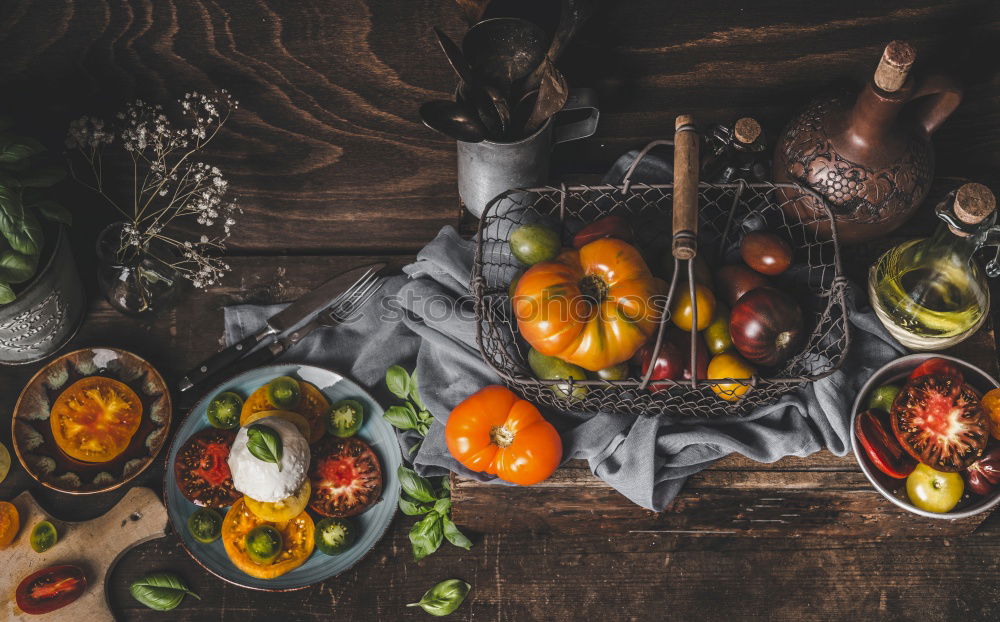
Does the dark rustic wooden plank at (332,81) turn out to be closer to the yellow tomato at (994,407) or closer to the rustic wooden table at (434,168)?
the rustic wooden table at (434,168)

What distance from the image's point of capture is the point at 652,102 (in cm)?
108

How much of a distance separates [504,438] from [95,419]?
0.61m

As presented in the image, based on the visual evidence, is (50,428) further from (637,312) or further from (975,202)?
(975,202)

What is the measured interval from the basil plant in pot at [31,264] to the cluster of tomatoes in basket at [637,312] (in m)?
0.60

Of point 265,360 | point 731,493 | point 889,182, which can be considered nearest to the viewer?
point 889,182

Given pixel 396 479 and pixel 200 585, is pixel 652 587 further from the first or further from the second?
pixel 200 585

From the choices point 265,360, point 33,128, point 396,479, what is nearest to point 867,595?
point 396,479

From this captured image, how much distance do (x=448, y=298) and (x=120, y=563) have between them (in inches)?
24.5

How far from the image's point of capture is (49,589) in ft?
3.14

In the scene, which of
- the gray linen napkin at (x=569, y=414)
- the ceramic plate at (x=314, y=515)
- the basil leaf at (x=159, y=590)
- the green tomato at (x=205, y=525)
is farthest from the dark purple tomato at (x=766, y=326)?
the basil leaf at (x=159, y=590)

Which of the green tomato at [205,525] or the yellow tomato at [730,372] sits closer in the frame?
the yellow tomato at [730,372]

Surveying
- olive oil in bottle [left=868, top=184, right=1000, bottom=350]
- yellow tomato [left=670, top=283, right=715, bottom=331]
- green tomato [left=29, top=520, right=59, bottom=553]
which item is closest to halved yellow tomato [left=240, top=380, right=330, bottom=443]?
green tomato [left=29, top=520, right=59, bottom=553]

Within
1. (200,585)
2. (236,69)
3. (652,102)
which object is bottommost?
(200,585)

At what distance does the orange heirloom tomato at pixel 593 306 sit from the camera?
2.43 feet
